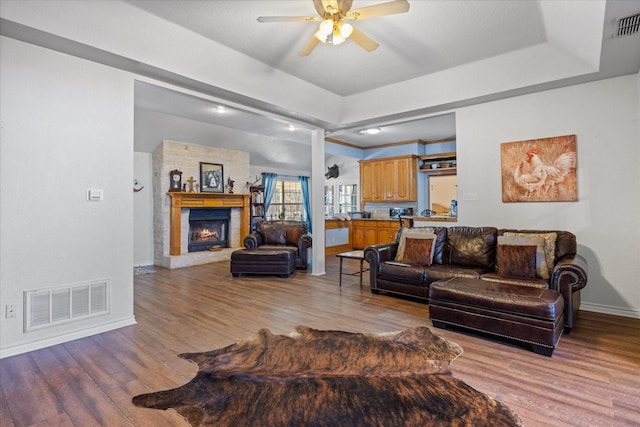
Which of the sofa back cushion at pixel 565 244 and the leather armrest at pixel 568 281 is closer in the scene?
the leather armrest at pixel 568 281

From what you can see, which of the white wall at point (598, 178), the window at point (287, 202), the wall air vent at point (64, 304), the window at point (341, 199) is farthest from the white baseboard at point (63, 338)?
the window at point (341, 199)

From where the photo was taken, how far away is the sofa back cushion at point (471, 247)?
3.95m

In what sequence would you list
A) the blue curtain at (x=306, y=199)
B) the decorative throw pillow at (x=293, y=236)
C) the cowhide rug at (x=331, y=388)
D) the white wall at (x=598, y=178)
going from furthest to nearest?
the blue curtain at (x=306, y=199) < the decorative throw pillow at (x=293, y=236) < the white wall at (x=598, y=178) < the cowhide rug at (x=331, y=388)

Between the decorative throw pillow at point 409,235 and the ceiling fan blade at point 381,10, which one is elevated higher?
the ceiling fan blade at point 381,10

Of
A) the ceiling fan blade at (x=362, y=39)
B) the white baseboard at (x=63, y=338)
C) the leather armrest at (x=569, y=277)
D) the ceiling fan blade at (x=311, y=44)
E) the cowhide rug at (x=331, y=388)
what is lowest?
the cowhide rug at (x=331, y=388)

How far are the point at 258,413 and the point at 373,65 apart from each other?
3807mm

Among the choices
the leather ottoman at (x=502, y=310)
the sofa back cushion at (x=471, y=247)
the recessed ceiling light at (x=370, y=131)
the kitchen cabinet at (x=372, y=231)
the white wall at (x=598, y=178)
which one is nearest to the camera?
the leather ottoman at (x=502, y=310)

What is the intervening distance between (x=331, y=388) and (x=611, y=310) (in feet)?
11.3

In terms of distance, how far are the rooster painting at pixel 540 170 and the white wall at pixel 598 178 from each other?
8 centimetres

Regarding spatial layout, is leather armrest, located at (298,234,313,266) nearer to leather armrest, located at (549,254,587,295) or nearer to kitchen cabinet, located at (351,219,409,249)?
kitchen cabinet, located at (351,219,409,249)

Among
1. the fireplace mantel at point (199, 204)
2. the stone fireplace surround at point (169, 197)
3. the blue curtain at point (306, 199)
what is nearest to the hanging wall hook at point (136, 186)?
the stone fireplace surround at point (169, 197)

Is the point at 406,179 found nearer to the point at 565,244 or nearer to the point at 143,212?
the point at 565,244

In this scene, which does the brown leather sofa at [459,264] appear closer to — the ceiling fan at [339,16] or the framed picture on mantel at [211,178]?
the ceiling fan at [339,16]

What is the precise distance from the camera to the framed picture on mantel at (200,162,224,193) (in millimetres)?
7104
